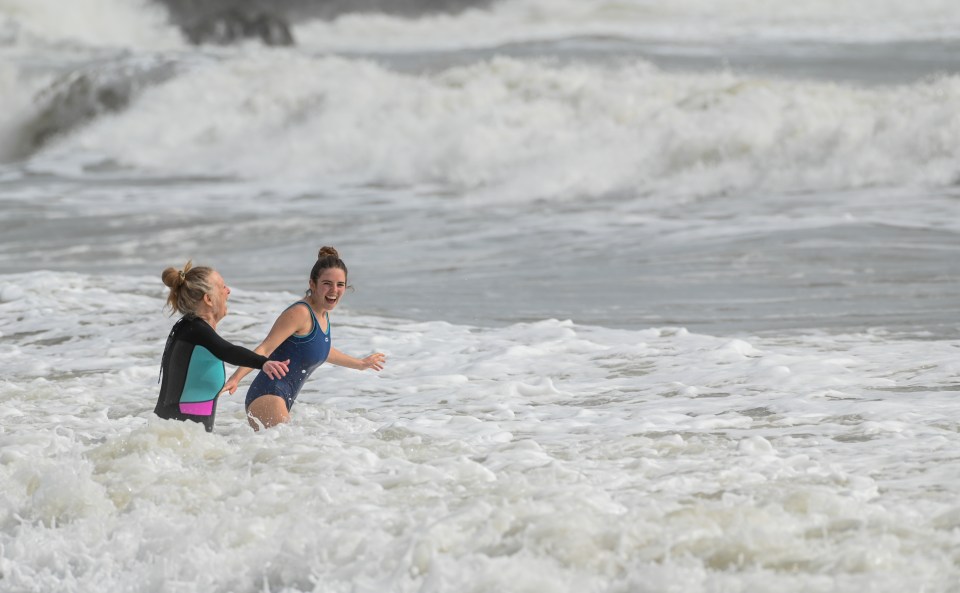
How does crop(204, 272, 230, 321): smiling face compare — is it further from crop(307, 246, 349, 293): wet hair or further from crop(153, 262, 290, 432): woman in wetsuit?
crop(307, 246, 349, 293): wet hair

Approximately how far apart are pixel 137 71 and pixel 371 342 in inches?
765

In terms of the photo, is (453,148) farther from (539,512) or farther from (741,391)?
(539,512)


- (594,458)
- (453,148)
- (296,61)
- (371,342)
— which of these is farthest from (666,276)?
(296,61)

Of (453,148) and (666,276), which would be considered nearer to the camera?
Result: (666,276)

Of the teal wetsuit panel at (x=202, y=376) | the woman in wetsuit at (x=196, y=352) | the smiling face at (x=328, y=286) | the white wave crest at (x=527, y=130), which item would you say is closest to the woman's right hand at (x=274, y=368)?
the woman in wetsuit at (x=196, y=352)

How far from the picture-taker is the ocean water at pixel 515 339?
12.9 ft

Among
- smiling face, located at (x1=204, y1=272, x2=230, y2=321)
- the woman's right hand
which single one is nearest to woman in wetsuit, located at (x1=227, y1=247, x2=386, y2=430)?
smiling face, located at (x1=204, y1=272, x2=230, y2=321)

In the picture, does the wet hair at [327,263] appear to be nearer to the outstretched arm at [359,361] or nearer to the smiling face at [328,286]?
the smiling face at [328,286]

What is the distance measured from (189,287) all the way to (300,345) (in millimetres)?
579

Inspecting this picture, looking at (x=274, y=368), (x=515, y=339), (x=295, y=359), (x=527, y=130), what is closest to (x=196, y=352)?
A: (x=274, y=368)

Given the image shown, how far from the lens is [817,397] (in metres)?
5.79

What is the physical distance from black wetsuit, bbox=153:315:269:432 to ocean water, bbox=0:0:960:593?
0.37ft

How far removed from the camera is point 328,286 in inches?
211

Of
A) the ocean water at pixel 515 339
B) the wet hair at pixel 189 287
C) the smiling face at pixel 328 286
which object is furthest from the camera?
the smiling face at pixel 328 286
